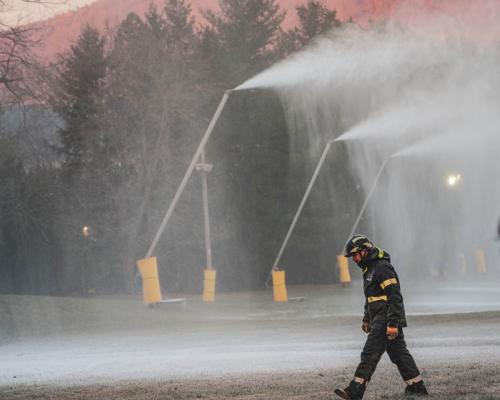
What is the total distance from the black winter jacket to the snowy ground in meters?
0.95

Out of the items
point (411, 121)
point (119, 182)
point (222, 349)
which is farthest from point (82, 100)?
point (222, 349)

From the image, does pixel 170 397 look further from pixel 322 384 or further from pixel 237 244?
pixel 237 244

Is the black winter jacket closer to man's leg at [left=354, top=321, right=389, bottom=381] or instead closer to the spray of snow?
man's leg at [left=354, top=321, right=389, bottom=381]

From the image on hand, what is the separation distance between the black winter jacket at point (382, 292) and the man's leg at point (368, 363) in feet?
0.43

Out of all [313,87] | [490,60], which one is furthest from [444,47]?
[313,87]

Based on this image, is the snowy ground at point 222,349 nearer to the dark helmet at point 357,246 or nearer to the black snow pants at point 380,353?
the black snow pants at point 380,353

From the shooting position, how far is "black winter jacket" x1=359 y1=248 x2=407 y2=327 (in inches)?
412

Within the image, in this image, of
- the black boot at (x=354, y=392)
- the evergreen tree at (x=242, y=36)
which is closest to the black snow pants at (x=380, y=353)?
the black boot at (x=354, y=392)

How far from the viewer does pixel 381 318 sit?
10.5 meters

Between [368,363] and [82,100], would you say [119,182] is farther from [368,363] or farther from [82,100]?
[368,363]

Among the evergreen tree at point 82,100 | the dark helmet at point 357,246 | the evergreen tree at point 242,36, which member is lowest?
the dark helmet at point 357,246

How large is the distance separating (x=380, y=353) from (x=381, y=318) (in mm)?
380

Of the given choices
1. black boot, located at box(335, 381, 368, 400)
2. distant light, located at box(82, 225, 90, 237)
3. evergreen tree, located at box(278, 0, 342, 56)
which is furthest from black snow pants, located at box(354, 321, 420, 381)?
evergreen tree, located at box(278, 0, 342, 56)

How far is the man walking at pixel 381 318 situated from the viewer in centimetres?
1041
